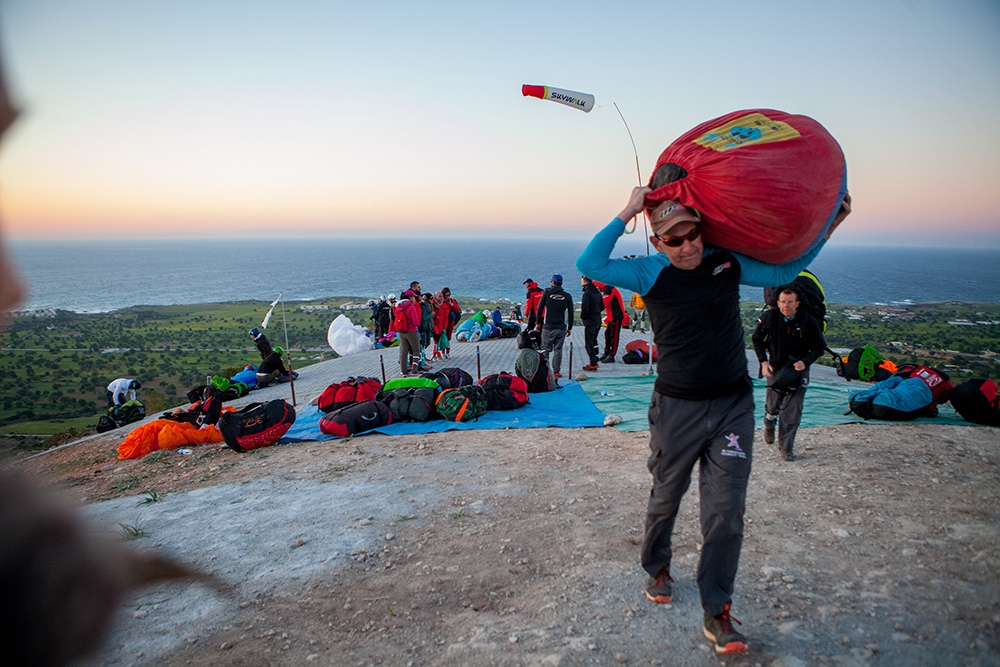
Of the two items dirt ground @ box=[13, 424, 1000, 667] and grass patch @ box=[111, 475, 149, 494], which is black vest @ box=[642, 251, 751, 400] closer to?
dirt ground @ box=[13, 424, 1000, 667]

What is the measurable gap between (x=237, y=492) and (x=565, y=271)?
124324 millimetres

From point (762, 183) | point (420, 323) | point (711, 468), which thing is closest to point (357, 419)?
point (420, 323)

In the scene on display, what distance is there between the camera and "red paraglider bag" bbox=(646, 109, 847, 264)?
3148mm

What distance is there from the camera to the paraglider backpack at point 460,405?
358 inches

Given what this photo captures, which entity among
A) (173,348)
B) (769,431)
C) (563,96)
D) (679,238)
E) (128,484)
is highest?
(563,96)

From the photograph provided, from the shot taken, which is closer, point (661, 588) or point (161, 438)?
point (661, 588)

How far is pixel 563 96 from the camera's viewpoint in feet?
19.5

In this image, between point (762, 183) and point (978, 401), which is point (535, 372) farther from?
point (762, 183)

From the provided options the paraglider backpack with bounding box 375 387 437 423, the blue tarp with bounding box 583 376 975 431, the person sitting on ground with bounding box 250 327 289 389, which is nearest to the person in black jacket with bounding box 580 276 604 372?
the blue tarp with bounding box 583 376 975 431

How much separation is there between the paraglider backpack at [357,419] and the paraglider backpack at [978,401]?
8.38m

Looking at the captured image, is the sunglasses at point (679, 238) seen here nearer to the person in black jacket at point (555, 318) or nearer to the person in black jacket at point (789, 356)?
the person in black jacket at point (789, 356)

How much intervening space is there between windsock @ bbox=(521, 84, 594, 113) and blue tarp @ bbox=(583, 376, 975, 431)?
457 centimetres

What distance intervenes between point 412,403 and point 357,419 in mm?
896

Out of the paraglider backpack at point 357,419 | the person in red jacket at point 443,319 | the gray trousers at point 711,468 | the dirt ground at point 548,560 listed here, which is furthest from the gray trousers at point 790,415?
the person in red jacket at point 443,319
